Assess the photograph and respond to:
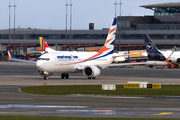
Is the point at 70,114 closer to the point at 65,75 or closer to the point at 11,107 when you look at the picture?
the point at 11,107

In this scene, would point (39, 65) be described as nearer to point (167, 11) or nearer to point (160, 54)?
point (160, 54)

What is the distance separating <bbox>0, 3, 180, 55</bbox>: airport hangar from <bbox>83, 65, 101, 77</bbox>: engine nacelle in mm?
92115

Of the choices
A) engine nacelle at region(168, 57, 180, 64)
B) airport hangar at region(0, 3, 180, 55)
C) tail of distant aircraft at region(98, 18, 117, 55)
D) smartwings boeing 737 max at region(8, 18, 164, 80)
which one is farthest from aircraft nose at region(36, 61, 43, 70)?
airport hangar at region(0, 3, 180, 55)

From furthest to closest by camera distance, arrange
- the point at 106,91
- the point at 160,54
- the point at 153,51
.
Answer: the point at 153,51
the point at 160,54
the point at 106,91

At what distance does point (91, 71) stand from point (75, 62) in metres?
2.99

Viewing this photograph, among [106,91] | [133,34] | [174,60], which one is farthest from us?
[133,34]

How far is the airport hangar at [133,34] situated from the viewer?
149 metres

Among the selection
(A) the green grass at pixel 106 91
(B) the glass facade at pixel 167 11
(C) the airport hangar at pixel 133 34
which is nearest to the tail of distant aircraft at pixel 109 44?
(A) the green grass at pixel 106 91

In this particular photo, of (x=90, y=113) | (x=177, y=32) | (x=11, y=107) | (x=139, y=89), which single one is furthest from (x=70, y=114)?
(x=177, y=32)

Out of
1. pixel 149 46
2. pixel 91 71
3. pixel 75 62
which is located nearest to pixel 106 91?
pixel 91 71

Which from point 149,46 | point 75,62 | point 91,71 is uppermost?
point 149,46

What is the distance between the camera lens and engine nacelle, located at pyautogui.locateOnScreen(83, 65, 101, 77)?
52594 millimetres

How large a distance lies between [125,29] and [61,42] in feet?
93.4

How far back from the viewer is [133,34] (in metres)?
153
